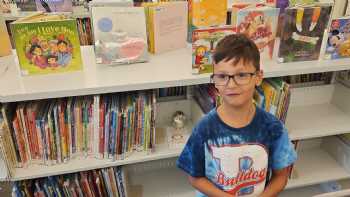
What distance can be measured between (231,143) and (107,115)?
0.55 m

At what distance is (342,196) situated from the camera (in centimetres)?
115

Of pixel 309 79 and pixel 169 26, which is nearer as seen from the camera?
pixel 169 26

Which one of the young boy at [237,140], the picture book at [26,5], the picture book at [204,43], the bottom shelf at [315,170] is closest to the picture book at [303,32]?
the picture book at [204,43]

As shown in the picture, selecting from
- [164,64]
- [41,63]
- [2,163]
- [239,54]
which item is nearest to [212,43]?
[164,64]

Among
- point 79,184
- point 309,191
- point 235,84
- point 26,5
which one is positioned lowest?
point 309,191

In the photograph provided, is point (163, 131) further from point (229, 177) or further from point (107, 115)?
point (229, 177)

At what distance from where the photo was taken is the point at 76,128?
125 centimetres

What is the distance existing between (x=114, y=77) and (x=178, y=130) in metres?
0.50

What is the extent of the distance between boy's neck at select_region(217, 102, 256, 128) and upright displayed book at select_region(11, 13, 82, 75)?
665 mm

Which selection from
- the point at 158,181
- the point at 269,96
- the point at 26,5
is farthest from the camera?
the point at 26,5

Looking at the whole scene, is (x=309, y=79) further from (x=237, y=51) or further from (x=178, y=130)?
(x=237, y=51)

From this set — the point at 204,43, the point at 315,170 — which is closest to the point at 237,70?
the point at 204,43

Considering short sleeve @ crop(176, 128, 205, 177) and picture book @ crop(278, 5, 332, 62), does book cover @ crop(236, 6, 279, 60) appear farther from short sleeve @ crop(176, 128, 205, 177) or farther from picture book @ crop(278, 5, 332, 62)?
short sleeve @ crop(176, 128, 205, 177)

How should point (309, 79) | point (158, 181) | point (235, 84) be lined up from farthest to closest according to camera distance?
point (309, 79)
point (158, 181)
point (235, 84)
